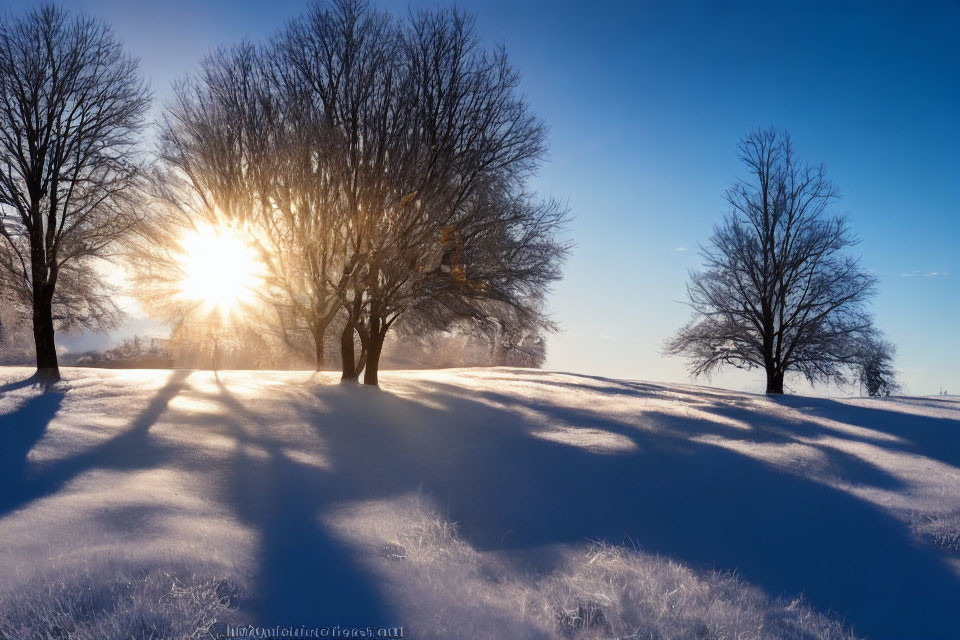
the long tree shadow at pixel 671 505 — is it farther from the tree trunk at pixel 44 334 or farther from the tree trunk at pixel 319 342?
the tree trunk at pixel 44 334

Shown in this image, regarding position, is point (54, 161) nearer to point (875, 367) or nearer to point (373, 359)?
point (373, 359)

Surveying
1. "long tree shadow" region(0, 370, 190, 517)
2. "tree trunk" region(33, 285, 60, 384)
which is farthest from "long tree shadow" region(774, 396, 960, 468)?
"tree trunk" region(33, 285, 60, 384)

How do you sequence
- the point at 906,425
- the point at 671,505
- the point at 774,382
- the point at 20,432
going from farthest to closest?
1. the point at 774,382
2. the point at 906,425
3. the point at 20,432
4. the point at 671,505

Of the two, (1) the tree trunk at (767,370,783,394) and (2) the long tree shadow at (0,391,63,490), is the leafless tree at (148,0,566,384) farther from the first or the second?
(1) the tree trunk at (767,370,783,394)

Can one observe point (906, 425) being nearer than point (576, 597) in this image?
No

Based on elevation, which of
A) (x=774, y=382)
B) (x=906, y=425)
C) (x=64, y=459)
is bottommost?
(x=64, y=459)

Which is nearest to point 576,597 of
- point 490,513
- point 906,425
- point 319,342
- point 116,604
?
point 490,513

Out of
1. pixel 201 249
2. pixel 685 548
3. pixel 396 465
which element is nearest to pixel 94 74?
pixel 201 249

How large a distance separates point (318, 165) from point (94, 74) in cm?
617

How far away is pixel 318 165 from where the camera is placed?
11969 millimetres

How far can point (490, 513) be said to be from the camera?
5.88 meters

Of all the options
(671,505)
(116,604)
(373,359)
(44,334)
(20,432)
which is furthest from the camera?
(373,359)

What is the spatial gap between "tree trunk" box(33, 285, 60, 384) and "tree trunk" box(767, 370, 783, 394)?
65.6 feet

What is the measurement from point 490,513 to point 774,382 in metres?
15.7
